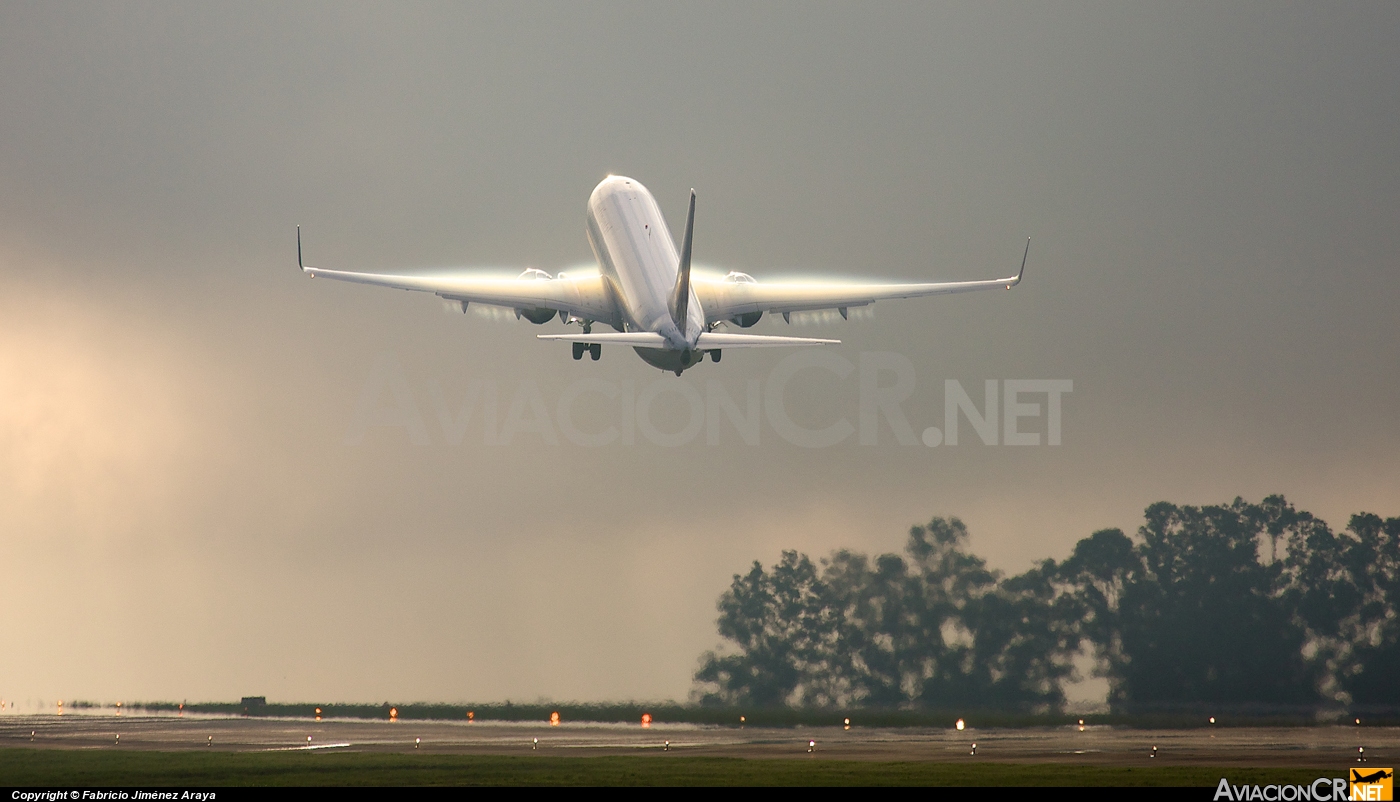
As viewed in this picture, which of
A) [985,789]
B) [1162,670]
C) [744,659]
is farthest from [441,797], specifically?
[1162,670]

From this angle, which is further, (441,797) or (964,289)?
(964,289)

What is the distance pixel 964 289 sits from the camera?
83062 millimetres

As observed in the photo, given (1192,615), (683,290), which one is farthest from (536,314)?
(1192,615)

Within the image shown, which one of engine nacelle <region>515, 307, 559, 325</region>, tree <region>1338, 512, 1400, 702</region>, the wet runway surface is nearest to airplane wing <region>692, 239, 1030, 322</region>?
engine nacelle <region>515, 307, 559, 325</region>

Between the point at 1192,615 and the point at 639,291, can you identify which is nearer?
the point at 639,291

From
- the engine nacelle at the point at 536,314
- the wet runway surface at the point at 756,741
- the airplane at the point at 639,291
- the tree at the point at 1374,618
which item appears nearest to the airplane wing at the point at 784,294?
the airplane at the point at 639,291

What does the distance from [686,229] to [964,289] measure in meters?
14.9

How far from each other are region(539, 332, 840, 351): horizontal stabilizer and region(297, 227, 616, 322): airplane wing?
896 cm

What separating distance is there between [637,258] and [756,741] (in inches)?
904

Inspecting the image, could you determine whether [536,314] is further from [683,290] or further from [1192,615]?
[1192,615]

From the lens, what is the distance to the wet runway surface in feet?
229

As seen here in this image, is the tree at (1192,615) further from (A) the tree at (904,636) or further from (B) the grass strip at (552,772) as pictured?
(B) the grass strip at (552,772)

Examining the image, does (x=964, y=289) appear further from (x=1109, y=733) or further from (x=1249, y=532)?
(x=1249, y=532)

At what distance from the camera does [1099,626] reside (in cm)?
10388
